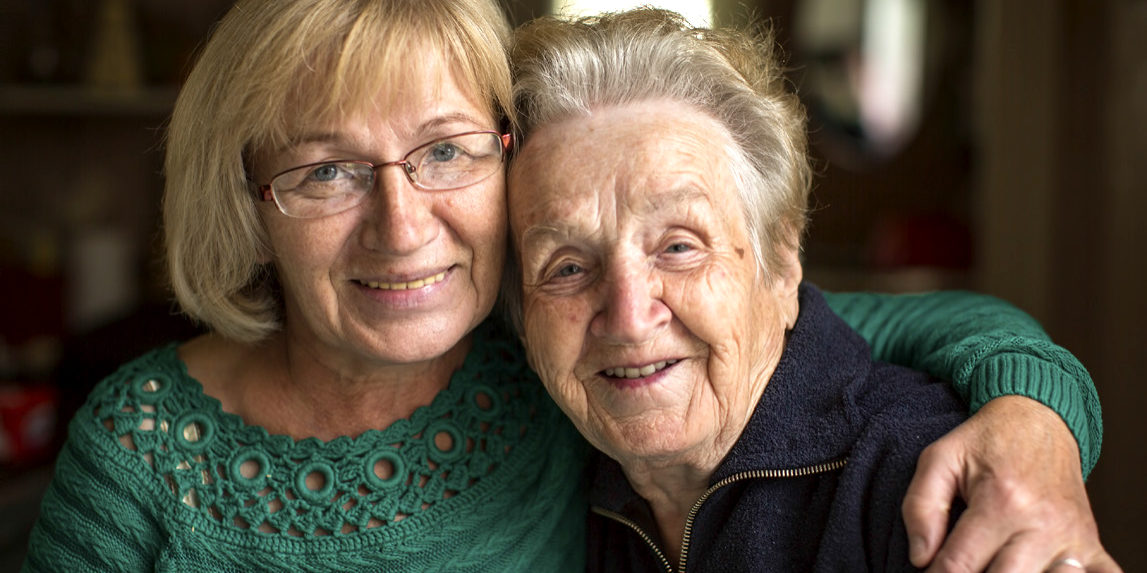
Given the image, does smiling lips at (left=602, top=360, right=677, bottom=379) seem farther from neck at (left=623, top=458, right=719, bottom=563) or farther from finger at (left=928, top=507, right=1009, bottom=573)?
finger at (left=928, top=507, right=1009, bottom=573)

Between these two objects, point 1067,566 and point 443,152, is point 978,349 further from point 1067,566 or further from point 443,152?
point 443,152

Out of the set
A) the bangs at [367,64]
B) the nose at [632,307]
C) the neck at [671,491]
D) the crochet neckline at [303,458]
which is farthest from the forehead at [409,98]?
the neck at [671,491]

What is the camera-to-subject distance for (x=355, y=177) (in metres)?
1.36

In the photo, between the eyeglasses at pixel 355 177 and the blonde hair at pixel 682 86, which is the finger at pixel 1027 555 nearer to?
the blonde hair at pixel 682 86

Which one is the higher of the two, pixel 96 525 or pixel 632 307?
pixel 632 307

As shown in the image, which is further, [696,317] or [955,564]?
[696,317]

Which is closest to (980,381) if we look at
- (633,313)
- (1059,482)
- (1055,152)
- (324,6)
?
(1059,482)

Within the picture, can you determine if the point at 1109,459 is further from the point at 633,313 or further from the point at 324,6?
the point at 324,6

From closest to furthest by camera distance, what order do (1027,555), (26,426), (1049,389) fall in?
(1027,555), (1049,389), (26,426)

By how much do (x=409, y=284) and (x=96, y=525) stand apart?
571 mm

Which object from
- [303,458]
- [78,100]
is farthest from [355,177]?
[78,100]

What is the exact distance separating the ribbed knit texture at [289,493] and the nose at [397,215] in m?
0.30

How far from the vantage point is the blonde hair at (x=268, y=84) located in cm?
132

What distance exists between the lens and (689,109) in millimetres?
1357
